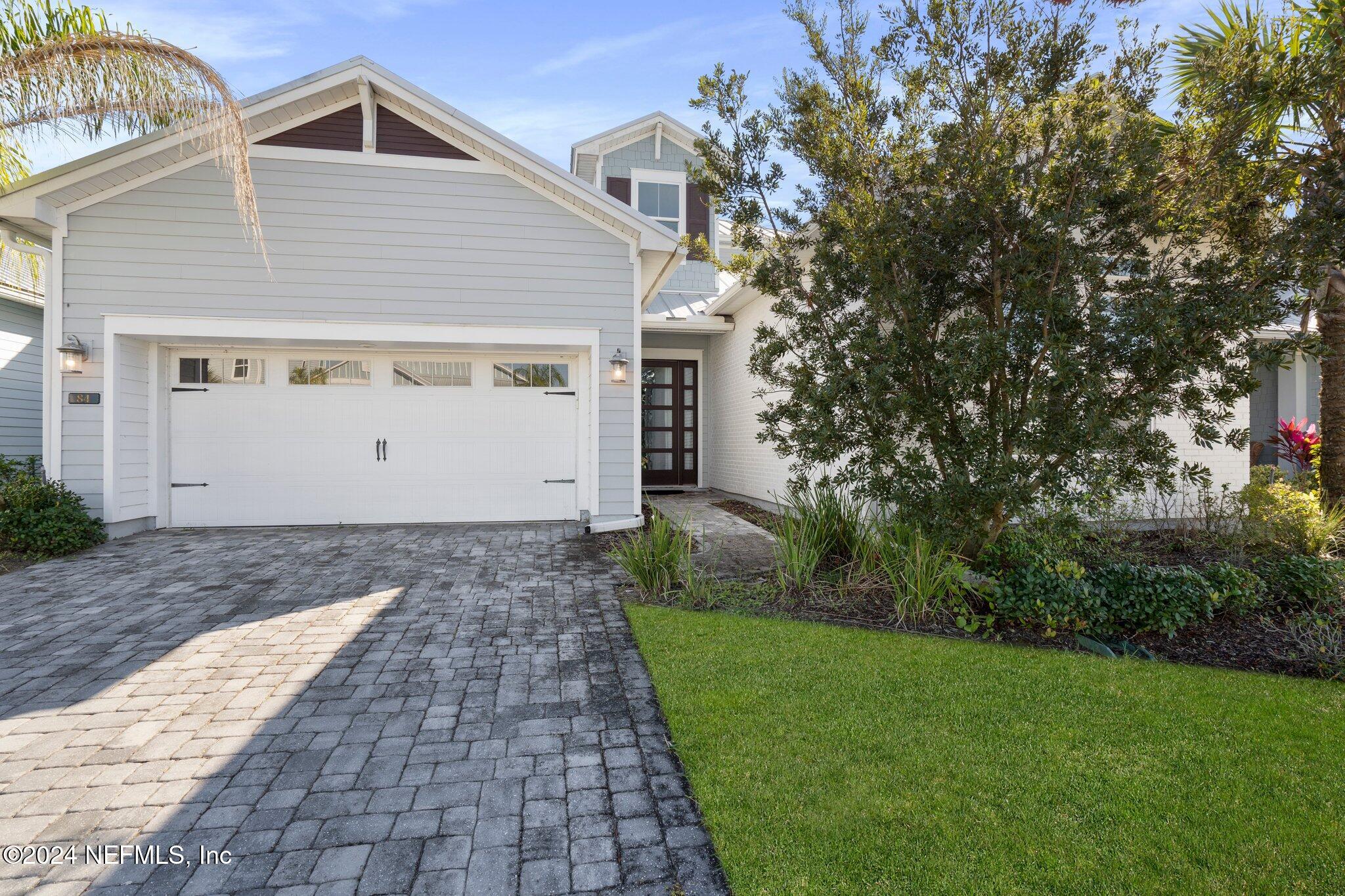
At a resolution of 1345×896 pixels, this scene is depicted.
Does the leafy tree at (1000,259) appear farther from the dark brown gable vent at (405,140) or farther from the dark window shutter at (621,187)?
the dark window shutter at (621,187)

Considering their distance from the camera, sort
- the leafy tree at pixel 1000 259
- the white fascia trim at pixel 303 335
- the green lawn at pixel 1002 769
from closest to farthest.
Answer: the green lawn at pixel 1002 769
the leafy tree at pixel 1000 259
the white fascia trim at pixel 303 335

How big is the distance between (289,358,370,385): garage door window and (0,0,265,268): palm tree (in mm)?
2058

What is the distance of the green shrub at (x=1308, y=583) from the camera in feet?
14.5

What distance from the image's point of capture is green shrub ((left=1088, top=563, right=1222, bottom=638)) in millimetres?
4109

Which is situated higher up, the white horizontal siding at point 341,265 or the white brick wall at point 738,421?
the white horizontal siding at point 341,265

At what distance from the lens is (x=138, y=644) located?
3822 millimetres

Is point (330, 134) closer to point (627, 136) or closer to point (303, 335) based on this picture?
point (303, 335)

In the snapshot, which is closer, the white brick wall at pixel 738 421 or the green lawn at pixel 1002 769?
the green lawn at pixel 1002 769

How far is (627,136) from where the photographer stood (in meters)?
11.7

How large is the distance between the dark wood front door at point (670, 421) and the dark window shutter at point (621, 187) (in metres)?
2.99

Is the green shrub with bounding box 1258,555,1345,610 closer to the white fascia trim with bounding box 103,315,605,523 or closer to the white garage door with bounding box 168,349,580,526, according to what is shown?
the white fascia trim with bounding box 103,315,605,523

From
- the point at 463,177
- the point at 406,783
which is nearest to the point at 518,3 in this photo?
the point at 463,177

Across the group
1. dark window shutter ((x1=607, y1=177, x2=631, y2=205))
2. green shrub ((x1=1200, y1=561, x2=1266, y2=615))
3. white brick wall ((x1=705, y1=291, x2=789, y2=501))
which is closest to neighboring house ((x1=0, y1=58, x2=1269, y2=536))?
white brick wall ((x1=705, y1=291, x2=789, y2=501))

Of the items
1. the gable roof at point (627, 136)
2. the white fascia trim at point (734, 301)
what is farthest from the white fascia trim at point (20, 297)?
the white fascia trim at point (734, 301)
